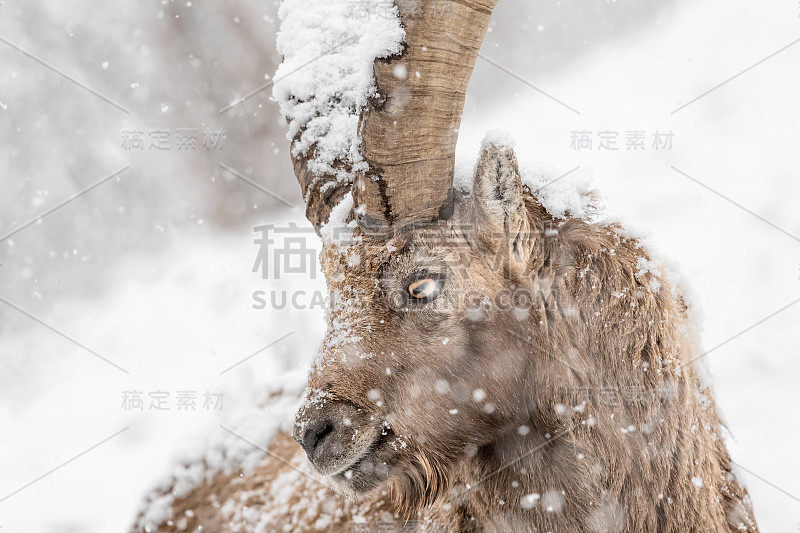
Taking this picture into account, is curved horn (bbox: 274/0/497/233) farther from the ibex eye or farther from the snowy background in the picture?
the snowy background

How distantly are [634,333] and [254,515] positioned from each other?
2.66 m

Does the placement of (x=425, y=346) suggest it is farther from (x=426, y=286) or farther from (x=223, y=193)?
(x=223, y=193)

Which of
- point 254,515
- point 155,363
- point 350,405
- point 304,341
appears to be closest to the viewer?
point 350,405

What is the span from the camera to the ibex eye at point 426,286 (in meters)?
2.54

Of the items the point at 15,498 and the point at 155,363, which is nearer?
the point at 15,498

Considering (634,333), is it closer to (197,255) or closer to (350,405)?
(350,405)

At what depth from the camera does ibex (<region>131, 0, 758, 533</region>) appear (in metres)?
2.54

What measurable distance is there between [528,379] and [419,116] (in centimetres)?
125

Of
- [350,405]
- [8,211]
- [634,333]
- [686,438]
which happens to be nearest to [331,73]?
[350,405]

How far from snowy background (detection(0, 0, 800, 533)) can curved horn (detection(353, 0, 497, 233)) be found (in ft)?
15.4

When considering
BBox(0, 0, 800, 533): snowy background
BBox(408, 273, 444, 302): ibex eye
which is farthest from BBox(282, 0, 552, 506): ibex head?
BBox(0, 0, 800, 533): snowy background

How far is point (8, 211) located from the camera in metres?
13.4

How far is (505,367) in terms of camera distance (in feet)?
8.55

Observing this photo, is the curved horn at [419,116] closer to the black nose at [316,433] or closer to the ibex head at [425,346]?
the ibex head at [425,346]
